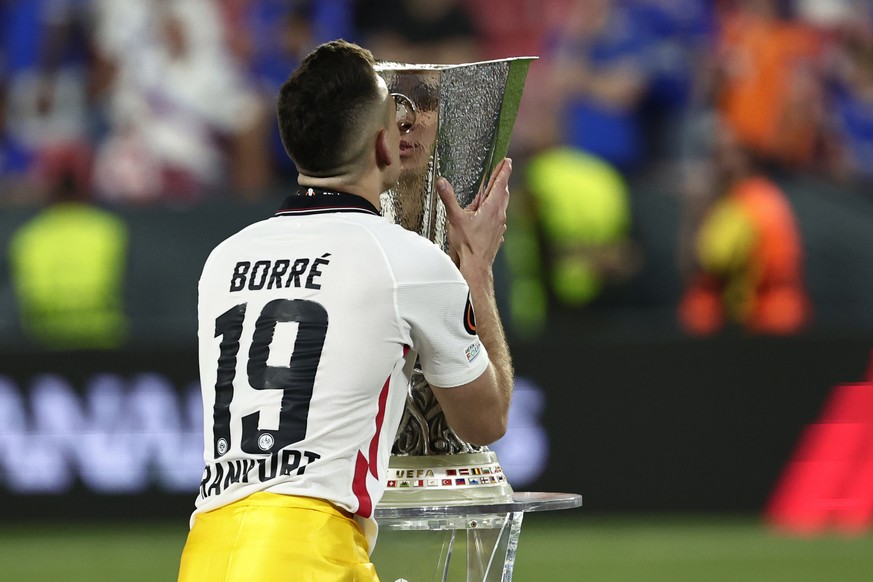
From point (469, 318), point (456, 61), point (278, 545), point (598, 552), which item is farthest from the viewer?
point (456, 61)

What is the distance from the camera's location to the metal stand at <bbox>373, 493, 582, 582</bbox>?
3.29 metres

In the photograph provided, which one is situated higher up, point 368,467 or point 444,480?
point 368,467

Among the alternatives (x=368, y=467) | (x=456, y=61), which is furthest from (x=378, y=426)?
(x=456, y=61)

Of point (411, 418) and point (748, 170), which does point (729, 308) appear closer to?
point (748, 170)

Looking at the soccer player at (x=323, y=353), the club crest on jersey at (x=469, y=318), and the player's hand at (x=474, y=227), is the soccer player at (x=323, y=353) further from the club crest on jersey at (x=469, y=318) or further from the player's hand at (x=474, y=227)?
the player's hand at (x=474, y=227)

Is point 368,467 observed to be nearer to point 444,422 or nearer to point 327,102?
point 444,422

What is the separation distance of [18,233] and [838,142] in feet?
19.1

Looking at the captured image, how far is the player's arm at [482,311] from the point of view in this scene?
3045 mm

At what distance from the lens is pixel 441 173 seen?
3.38 metres

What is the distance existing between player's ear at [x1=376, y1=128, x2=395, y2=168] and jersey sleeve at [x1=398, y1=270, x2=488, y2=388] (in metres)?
0.28

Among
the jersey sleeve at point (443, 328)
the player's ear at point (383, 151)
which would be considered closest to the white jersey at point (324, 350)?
the jersey sleeve at point (443, 328)

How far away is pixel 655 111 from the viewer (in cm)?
1139

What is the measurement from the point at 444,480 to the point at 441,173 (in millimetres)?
659

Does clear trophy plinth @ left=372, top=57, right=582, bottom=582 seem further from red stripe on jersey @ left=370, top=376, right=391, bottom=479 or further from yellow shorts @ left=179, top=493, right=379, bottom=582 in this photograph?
yellow shorts @ left=179, top=493, right=379, bottom=582
